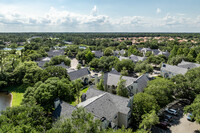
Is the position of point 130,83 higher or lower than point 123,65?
lower

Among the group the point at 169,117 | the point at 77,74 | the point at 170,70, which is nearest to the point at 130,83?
the point at 169,117

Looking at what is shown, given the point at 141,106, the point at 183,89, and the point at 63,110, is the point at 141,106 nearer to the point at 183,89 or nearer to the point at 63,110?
the point at 183,89

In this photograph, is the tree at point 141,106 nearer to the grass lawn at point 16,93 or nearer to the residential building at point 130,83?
the residential building at point 130,83

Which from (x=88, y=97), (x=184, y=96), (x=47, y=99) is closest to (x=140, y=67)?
(x=184, y=96)

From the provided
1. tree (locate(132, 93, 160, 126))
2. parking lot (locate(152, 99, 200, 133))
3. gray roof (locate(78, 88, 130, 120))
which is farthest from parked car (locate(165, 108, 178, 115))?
gray roof (locate(78, 88, 130, 120))

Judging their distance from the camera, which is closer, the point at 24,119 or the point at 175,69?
the point at 24,119

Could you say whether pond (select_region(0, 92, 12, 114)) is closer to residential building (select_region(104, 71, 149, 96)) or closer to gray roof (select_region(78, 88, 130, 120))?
gray roof (select_region(78, 88, 130, 120))

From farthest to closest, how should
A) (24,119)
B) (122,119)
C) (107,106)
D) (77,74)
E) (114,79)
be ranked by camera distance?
1. (77,74)
2. (114,79)
3. (107,106)
4. (122,119)
5. (24,119)
